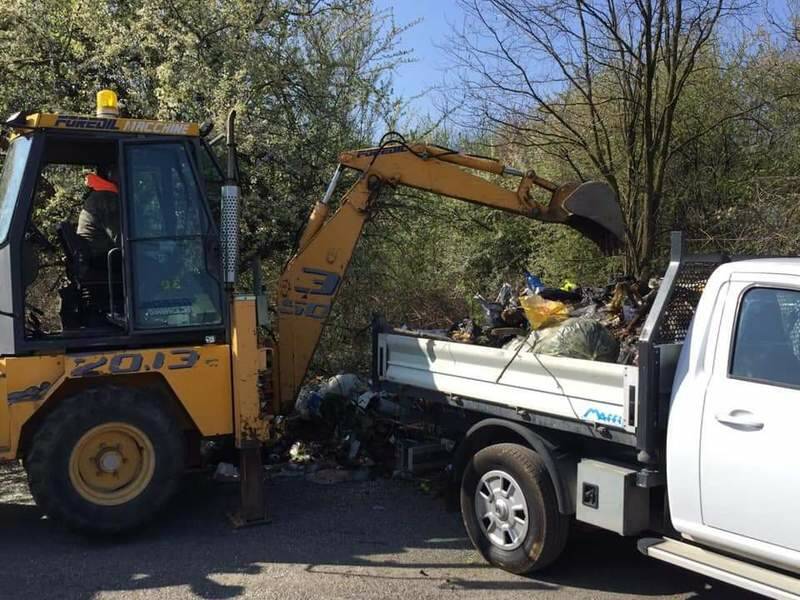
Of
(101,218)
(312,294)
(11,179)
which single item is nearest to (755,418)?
(312,294)

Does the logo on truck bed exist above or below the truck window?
below

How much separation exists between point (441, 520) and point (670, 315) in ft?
8.41

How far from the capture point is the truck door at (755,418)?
11.4ft

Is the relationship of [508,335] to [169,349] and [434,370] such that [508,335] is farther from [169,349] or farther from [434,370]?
[169,349]

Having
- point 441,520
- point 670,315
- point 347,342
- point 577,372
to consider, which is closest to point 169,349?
point 441,520

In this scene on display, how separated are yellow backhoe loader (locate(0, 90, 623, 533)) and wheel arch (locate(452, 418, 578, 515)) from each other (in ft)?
5.15

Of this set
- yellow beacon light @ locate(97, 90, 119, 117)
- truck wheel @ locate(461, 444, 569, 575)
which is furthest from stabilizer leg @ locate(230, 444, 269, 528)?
yellow beacon light @ locate(97, 90, 119, 117)

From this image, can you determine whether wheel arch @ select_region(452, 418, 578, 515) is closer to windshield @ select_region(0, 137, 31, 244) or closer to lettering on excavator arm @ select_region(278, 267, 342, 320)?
lettering on excavator arm @ select_region(278, 267, 342, 320)

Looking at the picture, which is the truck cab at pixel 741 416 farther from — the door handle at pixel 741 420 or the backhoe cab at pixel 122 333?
the backhoe cab at pixel 122 333

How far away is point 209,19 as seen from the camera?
960 cm

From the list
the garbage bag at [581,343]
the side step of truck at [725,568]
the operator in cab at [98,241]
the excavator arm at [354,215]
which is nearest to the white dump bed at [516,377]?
the garbage bag at [581,343]

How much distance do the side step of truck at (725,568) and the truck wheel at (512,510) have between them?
23.1 inches

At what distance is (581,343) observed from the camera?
15.7ft

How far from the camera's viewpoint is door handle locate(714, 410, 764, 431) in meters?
3.59
